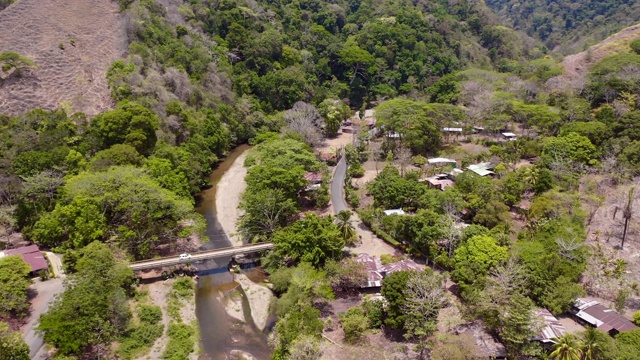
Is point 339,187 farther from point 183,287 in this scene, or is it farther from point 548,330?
point 548,330

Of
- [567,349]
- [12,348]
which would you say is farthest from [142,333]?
[567,349]

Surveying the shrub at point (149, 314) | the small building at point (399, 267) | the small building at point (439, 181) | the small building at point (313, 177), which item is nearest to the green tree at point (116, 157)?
the shrub at point (149, 314)

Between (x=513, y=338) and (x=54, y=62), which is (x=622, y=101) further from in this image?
(x=54, y=62)

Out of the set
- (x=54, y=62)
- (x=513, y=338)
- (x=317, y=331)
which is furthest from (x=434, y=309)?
(x=54, y=62)

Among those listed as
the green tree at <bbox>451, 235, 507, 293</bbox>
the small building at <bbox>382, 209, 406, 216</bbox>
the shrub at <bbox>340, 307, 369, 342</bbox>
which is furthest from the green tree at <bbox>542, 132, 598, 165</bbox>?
the shrub at <bbox>340, 307, 369, 342</bbox>

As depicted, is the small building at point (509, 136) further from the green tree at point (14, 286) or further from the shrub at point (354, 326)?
the green tree at point (14, 286)

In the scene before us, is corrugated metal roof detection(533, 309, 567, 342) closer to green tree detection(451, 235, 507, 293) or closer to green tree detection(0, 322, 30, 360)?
green tree detection(451, 235, 507, 293)
